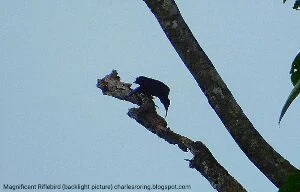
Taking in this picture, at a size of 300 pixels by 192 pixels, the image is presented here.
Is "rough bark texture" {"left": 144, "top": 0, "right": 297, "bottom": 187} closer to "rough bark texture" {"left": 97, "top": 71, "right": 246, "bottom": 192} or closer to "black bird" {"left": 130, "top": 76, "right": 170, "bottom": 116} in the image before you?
"rough bark texture" {"left": 97, "top": 71, "right": 246, "bottom": 192}

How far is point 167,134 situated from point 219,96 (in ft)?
1.53

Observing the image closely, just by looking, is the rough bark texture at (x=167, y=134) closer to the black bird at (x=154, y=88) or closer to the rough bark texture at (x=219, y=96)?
the black bird at (x=154, y=88)

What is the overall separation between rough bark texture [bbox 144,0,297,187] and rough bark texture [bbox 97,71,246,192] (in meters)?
0.21

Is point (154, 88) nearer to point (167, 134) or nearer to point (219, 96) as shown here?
point (167, 134)

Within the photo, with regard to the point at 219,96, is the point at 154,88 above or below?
above

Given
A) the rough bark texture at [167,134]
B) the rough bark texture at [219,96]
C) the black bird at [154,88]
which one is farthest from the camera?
the black bird at [154,88]

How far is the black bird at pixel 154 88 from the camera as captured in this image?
2.55 m

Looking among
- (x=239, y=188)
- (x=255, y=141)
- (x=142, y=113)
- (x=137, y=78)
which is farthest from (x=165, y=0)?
(x=239, y=188)

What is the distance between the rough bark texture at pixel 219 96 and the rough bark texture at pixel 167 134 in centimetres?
21

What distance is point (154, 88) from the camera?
8.41ft

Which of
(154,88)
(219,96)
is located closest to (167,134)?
(154,88)

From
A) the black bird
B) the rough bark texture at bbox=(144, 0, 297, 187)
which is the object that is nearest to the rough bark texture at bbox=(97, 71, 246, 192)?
the black bird

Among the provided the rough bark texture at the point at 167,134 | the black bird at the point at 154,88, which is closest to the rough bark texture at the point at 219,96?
the rough bark texture at the point at 167,134

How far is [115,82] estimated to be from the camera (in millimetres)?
2875
